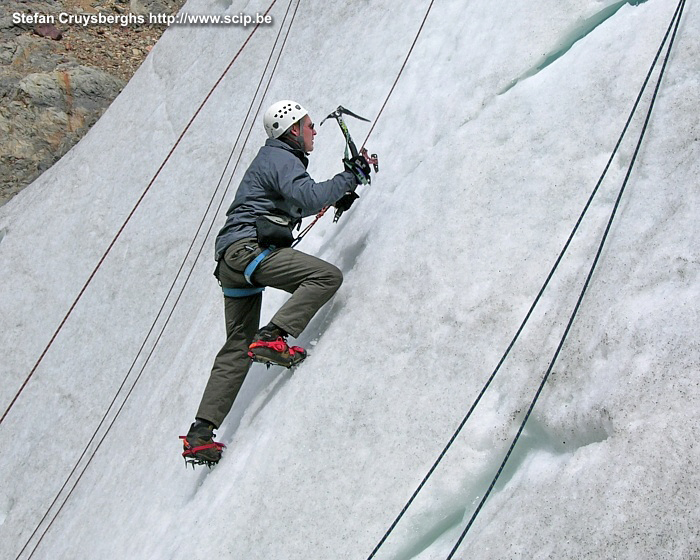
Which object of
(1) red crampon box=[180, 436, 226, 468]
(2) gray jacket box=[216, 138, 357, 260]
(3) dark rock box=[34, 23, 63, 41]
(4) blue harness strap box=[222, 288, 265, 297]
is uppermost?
(3) dark rock box=[34, 23, 63, 41]

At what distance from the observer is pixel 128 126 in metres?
9.17

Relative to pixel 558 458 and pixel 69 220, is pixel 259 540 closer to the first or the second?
pixel 558 458

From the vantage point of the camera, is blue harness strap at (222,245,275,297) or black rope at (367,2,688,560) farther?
blue harness strap at (222,245,275,297)

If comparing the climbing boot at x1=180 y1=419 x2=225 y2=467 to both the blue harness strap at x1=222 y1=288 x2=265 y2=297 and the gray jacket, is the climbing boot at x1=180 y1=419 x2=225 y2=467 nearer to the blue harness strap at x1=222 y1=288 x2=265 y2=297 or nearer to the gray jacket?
the blue harness strap at x1=222 y1=288 x2=265 y2=297

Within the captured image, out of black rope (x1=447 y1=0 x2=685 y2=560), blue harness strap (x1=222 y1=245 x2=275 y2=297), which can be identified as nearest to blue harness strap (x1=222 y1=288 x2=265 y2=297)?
blue harness strap (x1=222 y1=245 x2=275 y2=297)

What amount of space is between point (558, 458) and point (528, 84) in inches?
96.6

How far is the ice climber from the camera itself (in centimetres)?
444

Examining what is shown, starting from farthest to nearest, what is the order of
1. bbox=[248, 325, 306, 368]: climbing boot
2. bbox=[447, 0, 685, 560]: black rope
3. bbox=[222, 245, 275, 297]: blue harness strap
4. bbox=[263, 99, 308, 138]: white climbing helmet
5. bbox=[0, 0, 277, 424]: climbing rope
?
bbox=[0, 0, 277, 424]: climbing rope
bbox=[263, 99, 308, 138]: white climbing helmet
bbox=[222, 245, 275, 297]: blue harness strap
bbox=[248, 325, 306, 368]: climbing boot
bbox=[447, 0, 685, 560]: black rope

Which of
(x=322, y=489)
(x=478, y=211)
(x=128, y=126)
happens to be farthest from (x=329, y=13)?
(x=322, y=489)

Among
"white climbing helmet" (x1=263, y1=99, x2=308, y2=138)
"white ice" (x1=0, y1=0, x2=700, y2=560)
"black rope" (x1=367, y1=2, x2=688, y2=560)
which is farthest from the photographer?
"white climbing helmet" (x1=263, y1=99, x2=308, y2=138)

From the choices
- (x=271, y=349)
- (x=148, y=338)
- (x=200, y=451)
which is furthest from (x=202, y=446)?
(x=148, y=338)

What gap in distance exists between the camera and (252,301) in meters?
4.97

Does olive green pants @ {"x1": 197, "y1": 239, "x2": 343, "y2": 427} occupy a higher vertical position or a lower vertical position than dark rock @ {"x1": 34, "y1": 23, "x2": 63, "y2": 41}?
lower

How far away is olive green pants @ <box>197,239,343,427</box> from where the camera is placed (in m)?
4.43
